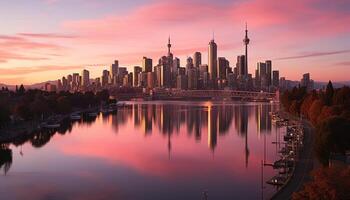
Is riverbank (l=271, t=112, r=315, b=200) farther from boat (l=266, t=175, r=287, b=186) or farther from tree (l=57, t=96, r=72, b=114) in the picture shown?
tree (l=57, t=96, r=72, b=114)

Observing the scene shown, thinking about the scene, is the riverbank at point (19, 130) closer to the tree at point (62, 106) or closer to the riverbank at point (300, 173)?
the tree at point (62, 106)

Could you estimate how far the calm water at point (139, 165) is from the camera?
1143cm

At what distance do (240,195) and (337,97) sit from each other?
14362 millimetres

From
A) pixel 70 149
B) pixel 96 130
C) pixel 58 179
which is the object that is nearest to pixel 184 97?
pixel 96 130

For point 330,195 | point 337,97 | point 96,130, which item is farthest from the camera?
point 96,130

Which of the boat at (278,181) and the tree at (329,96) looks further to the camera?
the tree at (329,96)

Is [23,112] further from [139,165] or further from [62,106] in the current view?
[139,165]

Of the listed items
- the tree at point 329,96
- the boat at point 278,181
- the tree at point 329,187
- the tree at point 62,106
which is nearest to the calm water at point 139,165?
the boat at point 278,181

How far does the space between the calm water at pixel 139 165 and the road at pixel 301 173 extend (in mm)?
730

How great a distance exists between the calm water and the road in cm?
73

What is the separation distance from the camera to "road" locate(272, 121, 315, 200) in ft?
31.2

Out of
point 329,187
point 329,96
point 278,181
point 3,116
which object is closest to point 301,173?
point 278,181

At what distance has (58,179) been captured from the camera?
13.0 metres

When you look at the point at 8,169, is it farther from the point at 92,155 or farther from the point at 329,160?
the point at 329,160
